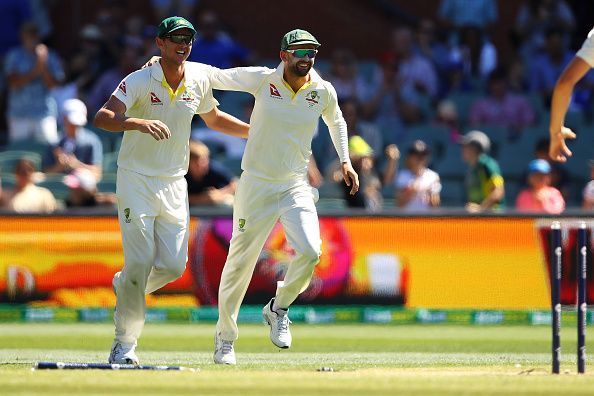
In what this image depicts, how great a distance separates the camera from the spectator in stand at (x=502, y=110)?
17312 mm

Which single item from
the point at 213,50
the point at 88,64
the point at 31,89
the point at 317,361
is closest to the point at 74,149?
the point at 31,89

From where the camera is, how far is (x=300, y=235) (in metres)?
9.31

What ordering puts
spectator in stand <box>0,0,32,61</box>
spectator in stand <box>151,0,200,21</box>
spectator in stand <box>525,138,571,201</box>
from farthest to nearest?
spectator in stand <box>151,0,200,21</box>
spectator in stand <box>0,0,32,61</box>
spectator in stand <box>525,138,571,201</box>

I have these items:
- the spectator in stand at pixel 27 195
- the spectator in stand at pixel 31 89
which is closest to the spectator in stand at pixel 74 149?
the spectator in stand at pixel 27 195

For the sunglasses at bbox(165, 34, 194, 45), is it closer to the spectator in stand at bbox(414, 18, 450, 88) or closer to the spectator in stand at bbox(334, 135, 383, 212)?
the spectator in stand at bbox(334, 135, 383, 212)

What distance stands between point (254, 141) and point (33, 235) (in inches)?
197

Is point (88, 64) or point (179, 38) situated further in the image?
point (88, 64)

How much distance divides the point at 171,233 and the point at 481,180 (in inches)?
245

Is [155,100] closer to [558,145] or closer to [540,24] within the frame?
[558,145]

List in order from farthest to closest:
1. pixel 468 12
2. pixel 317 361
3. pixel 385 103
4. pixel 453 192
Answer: pixel 468 12, pixel 385 103, pixel 453 192, pixel 317 361

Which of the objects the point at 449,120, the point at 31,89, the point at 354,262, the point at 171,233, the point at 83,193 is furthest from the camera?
the point at 449,120

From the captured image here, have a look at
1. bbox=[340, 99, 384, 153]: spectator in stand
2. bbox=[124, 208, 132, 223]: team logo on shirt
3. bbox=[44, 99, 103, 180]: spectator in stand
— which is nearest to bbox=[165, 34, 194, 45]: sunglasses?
bbox=[124, 208, 132, 223]: team logo on shirt

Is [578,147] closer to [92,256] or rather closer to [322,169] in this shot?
[322,169]

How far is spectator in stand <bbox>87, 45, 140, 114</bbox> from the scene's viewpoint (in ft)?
57.1
